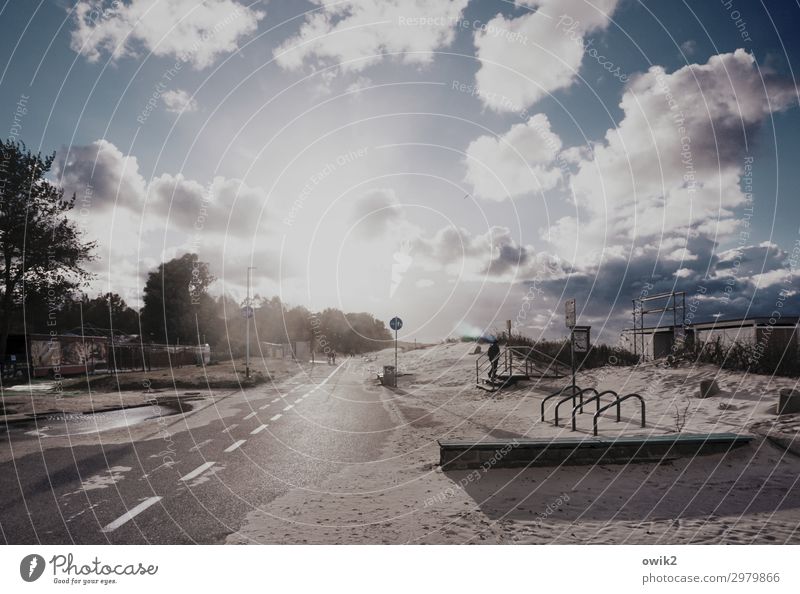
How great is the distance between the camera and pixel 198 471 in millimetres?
6742

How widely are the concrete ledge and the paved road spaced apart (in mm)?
2160

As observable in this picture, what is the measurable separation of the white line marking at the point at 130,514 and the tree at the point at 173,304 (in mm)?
58154

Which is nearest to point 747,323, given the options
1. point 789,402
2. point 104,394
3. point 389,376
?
point 789,402

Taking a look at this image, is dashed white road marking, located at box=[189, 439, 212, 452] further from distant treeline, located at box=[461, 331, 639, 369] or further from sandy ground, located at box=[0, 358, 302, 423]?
distant treeline, located at box=[461, 331, 639, 369]

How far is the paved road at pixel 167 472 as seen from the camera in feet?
15.0

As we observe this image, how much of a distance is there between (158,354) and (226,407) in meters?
25.2

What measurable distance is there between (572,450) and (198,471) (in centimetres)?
566

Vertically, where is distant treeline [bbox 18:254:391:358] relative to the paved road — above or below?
above

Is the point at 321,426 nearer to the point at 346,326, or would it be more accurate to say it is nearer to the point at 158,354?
the point at 158,354

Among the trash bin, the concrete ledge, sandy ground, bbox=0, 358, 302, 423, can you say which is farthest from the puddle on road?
the trash bin

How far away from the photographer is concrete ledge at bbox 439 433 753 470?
647cm

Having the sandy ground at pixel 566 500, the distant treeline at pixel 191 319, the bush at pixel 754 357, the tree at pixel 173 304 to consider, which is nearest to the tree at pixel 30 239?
the distant treeline at pixel 191 319

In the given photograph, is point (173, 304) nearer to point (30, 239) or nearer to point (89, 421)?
point (30, 239)
